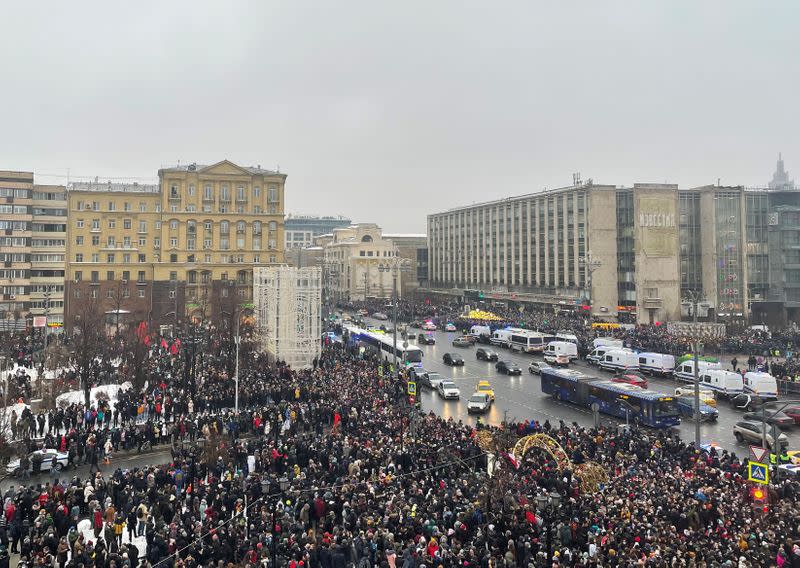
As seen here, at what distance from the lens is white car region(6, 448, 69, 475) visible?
22.0 m

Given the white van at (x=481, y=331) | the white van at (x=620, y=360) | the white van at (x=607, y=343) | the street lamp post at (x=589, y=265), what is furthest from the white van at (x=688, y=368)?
the street lamp post at (x=589, y=265)

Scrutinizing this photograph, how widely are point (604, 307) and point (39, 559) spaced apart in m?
78.0

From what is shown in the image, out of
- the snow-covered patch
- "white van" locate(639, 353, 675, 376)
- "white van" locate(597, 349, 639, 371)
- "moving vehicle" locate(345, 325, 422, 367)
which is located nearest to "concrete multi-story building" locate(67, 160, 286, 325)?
"moving vehicle" locate(345, 325, 422, 367)

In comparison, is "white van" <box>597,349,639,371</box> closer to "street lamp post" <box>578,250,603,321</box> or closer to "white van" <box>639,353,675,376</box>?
"white van" <box>639,353,675,376</box>

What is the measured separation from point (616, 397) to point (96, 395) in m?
27.0

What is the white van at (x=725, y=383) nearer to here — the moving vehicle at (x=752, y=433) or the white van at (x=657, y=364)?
the white van at (x=657, y=364)

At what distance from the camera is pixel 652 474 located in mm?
20078

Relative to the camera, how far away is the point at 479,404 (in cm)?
3441

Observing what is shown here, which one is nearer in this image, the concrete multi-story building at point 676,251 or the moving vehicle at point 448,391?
the moving vehicle at point 448,391

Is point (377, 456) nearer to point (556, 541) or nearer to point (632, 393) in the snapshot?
point (556, 541)

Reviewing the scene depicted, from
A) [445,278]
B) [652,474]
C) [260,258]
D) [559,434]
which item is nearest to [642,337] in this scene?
[559,434]

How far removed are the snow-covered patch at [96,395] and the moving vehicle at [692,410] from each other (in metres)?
29.6

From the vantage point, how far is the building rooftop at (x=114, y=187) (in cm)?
7681

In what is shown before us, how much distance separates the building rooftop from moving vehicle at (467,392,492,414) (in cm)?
5719
